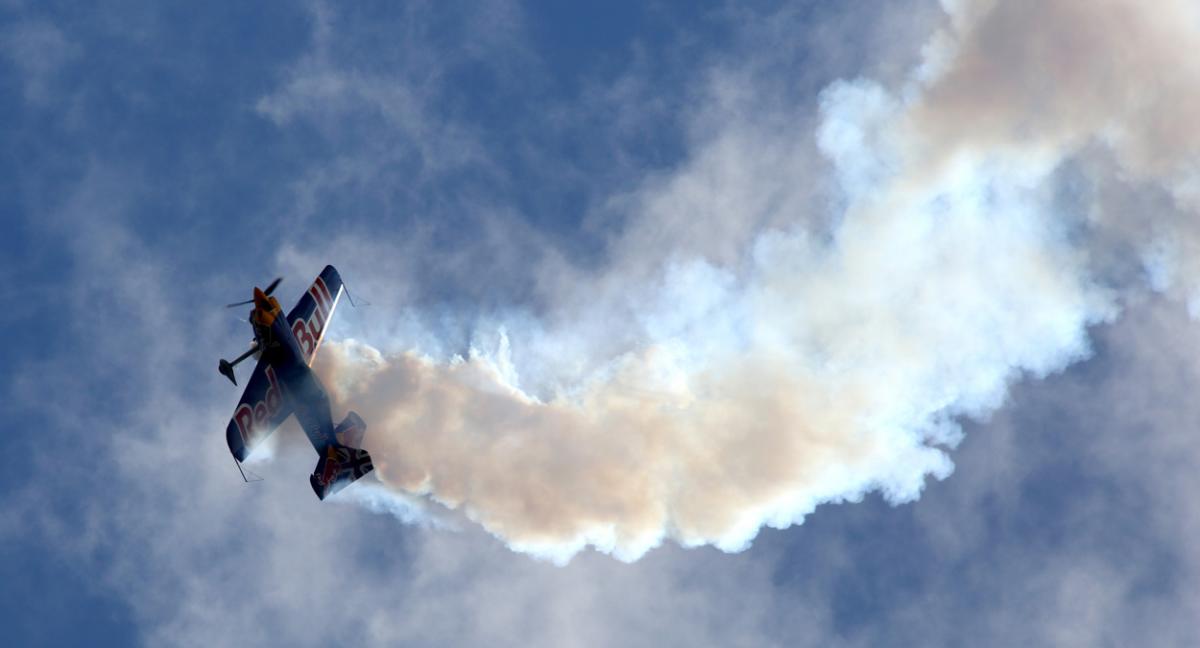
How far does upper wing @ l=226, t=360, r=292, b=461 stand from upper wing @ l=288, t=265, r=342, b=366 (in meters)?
3.16

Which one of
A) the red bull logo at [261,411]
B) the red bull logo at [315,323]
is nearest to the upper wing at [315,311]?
the red bull logo at [315,323]

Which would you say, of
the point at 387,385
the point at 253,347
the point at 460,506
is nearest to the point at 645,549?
the point at 460,506

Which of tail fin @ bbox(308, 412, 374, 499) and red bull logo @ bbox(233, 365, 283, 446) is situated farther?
tail fin @ bbox(308, 412, 374, 499)

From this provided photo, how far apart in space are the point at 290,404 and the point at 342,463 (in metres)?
4.05

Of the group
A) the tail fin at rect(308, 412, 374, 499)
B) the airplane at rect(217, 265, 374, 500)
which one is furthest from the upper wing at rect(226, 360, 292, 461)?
the tail fin at rect(308, 412, 374, 499)

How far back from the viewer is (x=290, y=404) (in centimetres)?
9838

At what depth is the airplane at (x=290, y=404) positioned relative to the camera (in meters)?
96.0

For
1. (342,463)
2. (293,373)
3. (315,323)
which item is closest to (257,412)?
(293,373)

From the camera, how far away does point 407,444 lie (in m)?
101

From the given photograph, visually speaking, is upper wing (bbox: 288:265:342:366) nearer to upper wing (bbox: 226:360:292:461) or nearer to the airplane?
the airplane

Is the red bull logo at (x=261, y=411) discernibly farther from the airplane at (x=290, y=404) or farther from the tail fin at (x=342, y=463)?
the tail fin at (x=342, y=463)

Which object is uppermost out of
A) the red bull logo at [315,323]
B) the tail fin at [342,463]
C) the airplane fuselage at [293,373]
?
the red bull logo at [315,323]

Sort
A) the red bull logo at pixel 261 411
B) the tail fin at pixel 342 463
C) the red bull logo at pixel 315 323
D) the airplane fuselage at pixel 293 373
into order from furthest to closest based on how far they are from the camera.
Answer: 1. the red bull logo at pixel 315 323
2. the tail fin at pixel 342 463
3. the red bull logo at pixel 261 411
4. the airplane fuselage at pixel 293 373

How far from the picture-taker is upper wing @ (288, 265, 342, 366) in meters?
101
